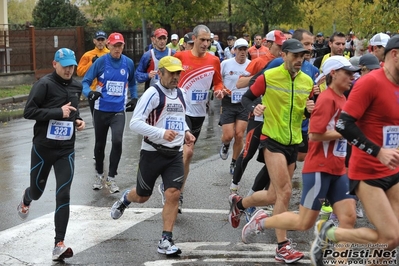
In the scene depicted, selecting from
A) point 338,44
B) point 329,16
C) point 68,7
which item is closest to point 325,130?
point 338,44

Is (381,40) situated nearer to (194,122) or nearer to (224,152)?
(194,122)

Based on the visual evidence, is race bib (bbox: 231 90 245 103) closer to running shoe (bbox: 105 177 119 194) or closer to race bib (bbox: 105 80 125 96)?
race bib (bbox: 105 80 125 96)

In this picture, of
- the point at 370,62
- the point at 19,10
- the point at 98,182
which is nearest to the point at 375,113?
the point at 370,62

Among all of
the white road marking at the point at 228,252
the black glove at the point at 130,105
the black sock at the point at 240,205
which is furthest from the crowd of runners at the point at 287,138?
the black glove at the point at 130,105

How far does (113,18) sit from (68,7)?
10.5ft

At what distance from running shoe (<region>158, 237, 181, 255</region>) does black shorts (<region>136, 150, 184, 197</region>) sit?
527 millimetres

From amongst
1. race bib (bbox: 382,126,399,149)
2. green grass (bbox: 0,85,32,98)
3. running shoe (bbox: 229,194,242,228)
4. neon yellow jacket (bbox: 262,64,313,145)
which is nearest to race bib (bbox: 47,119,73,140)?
running shoe (bbox: 229,194,242,228)

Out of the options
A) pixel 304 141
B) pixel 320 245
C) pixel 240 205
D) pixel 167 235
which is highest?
pixel 304 141

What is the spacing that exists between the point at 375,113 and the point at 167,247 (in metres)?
2.51

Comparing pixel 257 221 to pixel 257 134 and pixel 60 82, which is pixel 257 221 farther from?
pixel 60 82

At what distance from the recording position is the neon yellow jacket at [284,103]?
24.7 feet

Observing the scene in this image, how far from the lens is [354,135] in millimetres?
5883

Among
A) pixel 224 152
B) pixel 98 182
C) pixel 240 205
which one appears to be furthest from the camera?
pixel 224 152

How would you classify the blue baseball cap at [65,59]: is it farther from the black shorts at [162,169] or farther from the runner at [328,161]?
the runner at [328,161]
